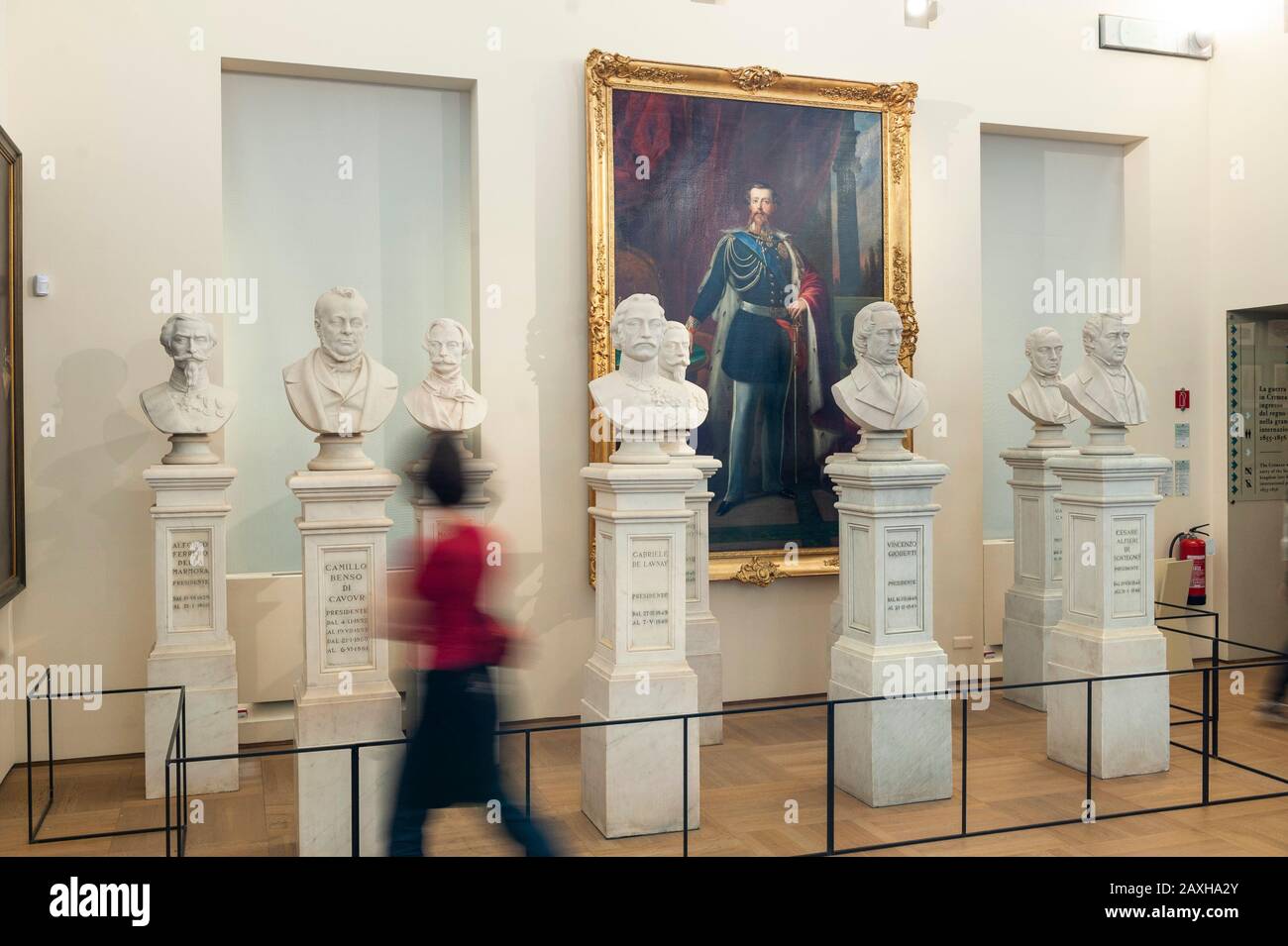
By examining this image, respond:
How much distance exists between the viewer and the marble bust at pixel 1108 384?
21.4ft

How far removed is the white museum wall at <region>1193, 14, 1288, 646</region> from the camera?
865cm

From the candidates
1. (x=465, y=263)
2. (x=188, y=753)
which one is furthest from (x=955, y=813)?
(x=465, y=263)

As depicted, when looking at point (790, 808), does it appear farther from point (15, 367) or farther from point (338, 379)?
point (15, 367)

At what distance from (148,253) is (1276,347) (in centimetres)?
815

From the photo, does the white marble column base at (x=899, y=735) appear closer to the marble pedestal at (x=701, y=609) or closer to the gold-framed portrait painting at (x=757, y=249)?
the marble pedestal at (x=701, y=609)

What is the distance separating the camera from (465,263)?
25.7 feet

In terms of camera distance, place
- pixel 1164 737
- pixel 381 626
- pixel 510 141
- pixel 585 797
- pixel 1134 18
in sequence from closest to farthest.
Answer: pixel 381 626, pixel 585 797, pixel 1164 737, pixel 510 141, pixel 1134 18

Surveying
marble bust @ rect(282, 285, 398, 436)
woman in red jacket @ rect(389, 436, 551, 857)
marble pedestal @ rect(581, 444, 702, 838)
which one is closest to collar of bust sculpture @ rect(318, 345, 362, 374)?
marble bust @ rect(282, 285, 398, 436)

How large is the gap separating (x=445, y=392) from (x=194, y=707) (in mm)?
2208

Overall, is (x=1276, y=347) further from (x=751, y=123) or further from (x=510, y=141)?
Answer: (x=510, y=141)

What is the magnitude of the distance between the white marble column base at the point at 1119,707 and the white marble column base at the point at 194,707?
14.7 feet

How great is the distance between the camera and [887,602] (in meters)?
5.93

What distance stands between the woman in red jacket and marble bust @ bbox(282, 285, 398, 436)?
1723 millimetres

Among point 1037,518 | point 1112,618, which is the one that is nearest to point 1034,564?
point 1037,518
